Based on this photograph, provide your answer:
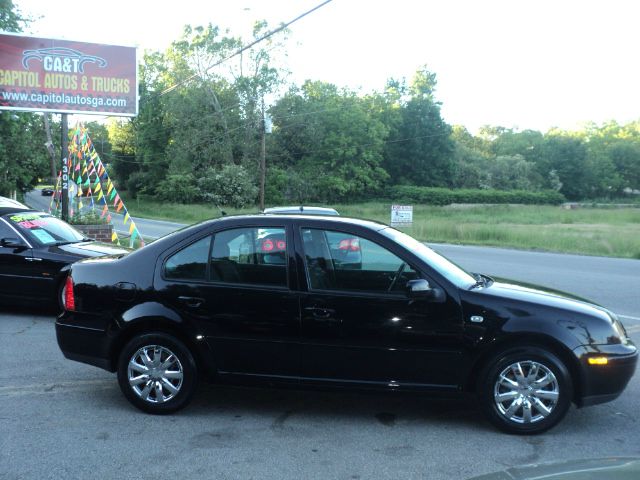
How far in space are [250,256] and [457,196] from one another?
72936 mm

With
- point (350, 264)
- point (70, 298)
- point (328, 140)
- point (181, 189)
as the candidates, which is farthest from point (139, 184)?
point (350, 264)

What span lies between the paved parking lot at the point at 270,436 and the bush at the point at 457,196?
222ft

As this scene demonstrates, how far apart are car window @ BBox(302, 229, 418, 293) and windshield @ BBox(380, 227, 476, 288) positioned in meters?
0.17

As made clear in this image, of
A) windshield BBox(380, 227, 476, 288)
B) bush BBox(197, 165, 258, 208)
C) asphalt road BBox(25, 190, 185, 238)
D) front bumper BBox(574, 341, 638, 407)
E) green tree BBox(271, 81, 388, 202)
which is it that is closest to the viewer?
front bumper BBox(574, 341, 638, 407)

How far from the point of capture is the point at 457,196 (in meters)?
75.7

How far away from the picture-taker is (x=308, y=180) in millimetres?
65062

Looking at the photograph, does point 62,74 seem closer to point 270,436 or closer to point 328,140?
point 270,436

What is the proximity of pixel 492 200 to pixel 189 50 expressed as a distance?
41696 millimetres

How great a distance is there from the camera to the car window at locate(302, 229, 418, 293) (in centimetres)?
479

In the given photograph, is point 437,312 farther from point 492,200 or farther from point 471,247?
point 492,200

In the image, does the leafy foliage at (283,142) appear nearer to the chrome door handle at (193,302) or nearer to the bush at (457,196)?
the bush at (457,196)

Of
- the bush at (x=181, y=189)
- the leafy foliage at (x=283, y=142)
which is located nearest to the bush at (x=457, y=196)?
the leafy foliage at (x=283, y=142)

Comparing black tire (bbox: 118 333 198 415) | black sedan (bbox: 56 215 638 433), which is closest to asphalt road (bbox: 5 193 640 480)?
black tire (bbox: 118 333 198 415)

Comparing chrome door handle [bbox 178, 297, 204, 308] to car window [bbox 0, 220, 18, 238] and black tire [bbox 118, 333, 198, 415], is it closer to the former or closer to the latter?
black tire [bbox 118, 333, 198, 415]
